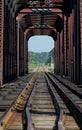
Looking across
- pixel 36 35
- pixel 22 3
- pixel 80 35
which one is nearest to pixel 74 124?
pixel 80 35

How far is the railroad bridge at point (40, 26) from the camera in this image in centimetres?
2175

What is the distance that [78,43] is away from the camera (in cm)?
2206

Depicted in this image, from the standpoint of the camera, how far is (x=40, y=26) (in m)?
48.8

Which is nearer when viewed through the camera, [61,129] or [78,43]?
[61,129]

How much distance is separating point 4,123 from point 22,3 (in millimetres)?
23965

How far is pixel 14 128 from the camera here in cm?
720

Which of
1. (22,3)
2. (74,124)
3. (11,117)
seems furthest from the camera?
(22,3)

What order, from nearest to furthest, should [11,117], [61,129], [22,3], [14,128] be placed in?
[61,129]
[14,128]
[11,117]
[22,3]

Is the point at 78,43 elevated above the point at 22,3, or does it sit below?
below

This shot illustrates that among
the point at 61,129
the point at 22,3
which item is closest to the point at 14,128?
the point at 61,129

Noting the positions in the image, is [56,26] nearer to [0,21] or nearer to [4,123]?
[0,21]

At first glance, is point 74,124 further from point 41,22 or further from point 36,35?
point 36,35

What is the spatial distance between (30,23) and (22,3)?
1686 centimetres

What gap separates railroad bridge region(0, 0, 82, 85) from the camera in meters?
21.7
